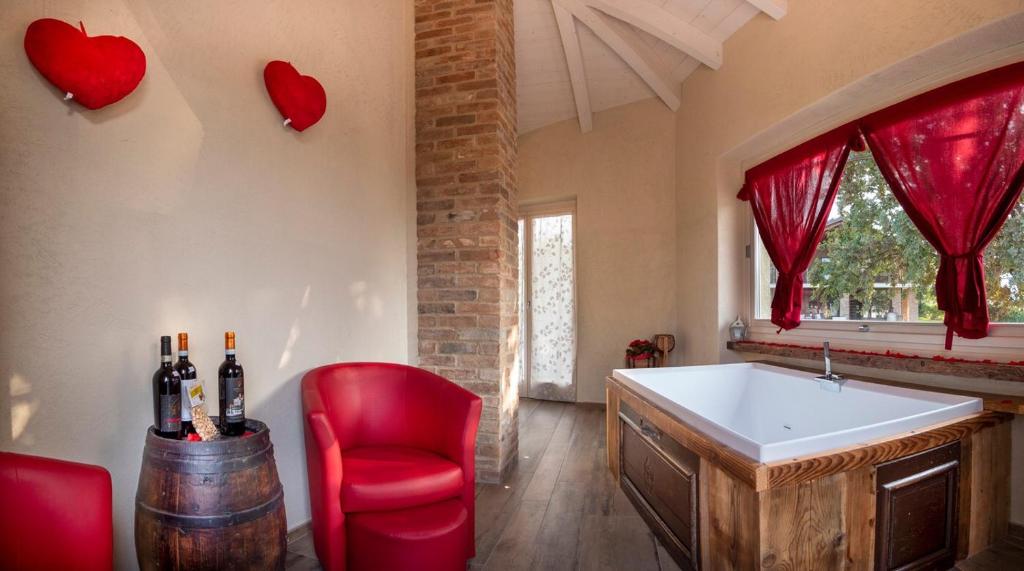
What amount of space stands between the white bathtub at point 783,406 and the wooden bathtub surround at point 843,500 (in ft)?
0.12

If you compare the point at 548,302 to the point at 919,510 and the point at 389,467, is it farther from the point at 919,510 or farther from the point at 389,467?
the point at 919,510

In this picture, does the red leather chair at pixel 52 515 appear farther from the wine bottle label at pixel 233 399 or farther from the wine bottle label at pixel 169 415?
the wine bottle label at pixel 233 399

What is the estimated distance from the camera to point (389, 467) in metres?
1.73

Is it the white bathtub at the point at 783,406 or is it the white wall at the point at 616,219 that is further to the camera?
the white wall at the point at 616,219

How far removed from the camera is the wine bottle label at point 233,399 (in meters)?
1.51

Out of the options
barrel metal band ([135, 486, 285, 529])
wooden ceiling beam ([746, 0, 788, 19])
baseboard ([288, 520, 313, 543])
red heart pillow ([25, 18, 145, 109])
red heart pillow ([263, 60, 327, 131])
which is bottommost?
baseboard ([288, 520, 313, 543])

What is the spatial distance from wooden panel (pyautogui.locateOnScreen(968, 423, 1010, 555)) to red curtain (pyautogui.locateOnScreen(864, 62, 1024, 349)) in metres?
0.53

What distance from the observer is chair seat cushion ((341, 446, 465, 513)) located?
5.14ft

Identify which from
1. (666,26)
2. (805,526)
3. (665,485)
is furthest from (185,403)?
(666,26)

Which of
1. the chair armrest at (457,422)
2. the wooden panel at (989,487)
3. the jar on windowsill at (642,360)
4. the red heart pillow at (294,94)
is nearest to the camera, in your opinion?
the wooden panel at (989,487)

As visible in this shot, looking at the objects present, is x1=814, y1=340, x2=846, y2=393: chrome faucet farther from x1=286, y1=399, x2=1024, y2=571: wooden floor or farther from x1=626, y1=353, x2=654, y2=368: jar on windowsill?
x1=626, y1=353, x2=654, y2=368: jar on windowsill

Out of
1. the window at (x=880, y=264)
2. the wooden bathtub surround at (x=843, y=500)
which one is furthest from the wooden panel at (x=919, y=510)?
the window at (x=880, y=264)

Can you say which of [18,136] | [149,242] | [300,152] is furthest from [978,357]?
[18,136]

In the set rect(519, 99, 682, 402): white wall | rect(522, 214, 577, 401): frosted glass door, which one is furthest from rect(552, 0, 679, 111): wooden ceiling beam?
rect(522, 214, 577, 401): frosted glass door
